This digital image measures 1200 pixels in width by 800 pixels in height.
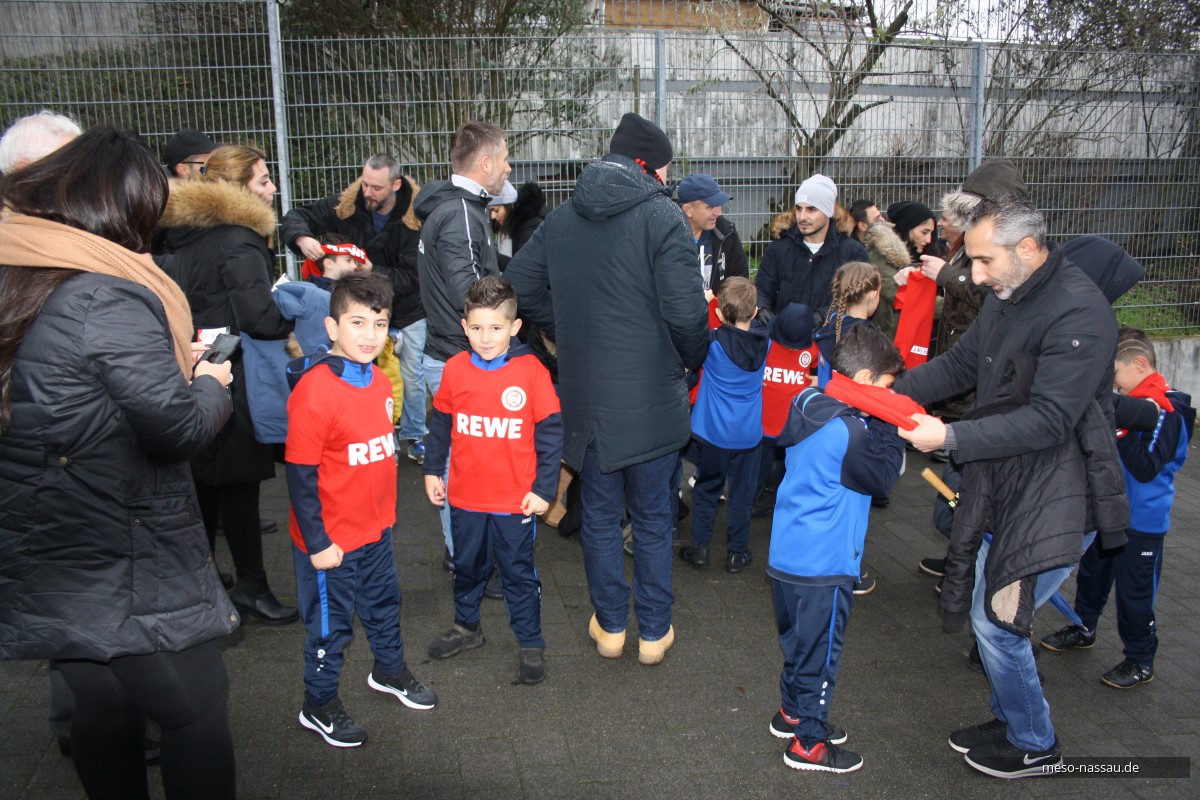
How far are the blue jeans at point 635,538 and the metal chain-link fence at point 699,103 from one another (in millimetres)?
4113

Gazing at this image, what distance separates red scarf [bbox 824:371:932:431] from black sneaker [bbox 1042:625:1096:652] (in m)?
1.81

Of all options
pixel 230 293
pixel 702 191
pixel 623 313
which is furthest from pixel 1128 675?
pixel 230 293

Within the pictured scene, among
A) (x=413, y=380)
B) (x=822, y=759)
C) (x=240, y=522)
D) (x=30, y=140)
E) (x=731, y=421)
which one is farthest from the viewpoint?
(x=413, y=380)

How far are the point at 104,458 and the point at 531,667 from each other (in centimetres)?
204

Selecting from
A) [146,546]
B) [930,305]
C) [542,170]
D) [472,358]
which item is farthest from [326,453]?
[542,170]

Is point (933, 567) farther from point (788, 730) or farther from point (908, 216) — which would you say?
point (908, 216)

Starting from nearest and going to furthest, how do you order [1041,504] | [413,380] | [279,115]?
1. [1041,504]
2. [413,380]
3. [279,115]

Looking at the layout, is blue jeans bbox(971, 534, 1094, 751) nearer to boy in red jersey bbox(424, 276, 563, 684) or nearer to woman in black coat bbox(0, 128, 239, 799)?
boy in red jersey bbox(424, 276, 563, 684)

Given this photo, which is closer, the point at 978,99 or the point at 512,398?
the point at 512,398

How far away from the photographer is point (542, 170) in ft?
24.5

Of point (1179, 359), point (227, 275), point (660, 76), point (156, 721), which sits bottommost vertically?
point (1179, 359)

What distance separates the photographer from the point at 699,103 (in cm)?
756

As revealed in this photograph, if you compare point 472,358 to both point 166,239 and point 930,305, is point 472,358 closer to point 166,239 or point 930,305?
point 166,239

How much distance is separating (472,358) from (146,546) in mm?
1624
